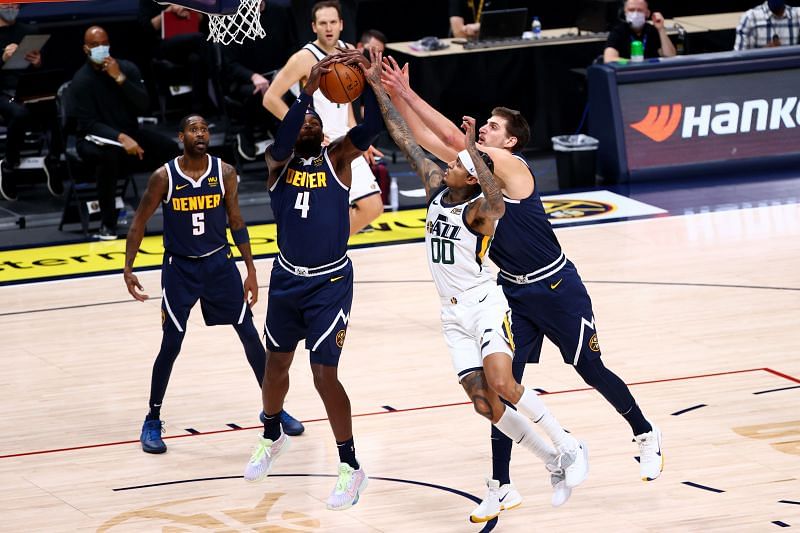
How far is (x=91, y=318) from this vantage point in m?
10.9

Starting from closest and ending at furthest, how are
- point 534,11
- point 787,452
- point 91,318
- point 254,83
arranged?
point 787,452, point 91,318, point 254,83, point 534,11

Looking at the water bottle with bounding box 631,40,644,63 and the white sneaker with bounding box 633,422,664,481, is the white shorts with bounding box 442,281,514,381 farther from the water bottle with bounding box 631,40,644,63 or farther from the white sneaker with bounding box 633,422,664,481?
the water bottle with bounding box 631,40,644,63

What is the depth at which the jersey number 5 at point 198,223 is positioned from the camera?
7883 mm

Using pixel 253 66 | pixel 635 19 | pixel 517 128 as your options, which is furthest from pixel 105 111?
pixel 517 128

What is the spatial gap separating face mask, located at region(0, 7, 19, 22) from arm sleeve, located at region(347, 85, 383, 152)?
8.83m

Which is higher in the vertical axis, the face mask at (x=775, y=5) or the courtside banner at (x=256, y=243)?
Result: the face mask at (x=775, y=5)

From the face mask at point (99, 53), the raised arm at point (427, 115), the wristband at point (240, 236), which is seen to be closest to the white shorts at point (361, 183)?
the wristband at point (240, 236)

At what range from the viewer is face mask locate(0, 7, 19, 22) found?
47.5 ft

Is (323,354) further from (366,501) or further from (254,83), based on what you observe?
(254,83)

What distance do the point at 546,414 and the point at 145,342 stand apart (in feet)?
14.4

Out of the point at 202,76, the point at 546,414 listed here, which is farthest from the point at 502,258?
the point at 202,76

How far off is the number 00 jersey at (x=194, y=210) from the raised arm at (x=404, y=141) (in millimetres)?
1375

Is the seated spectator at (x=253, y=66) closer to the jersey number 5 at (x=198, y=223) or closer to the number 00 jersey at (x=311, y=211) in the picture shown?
the jersey number 5 at (x=198, y=223)

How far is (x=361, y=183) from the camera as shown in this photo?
400 inches
